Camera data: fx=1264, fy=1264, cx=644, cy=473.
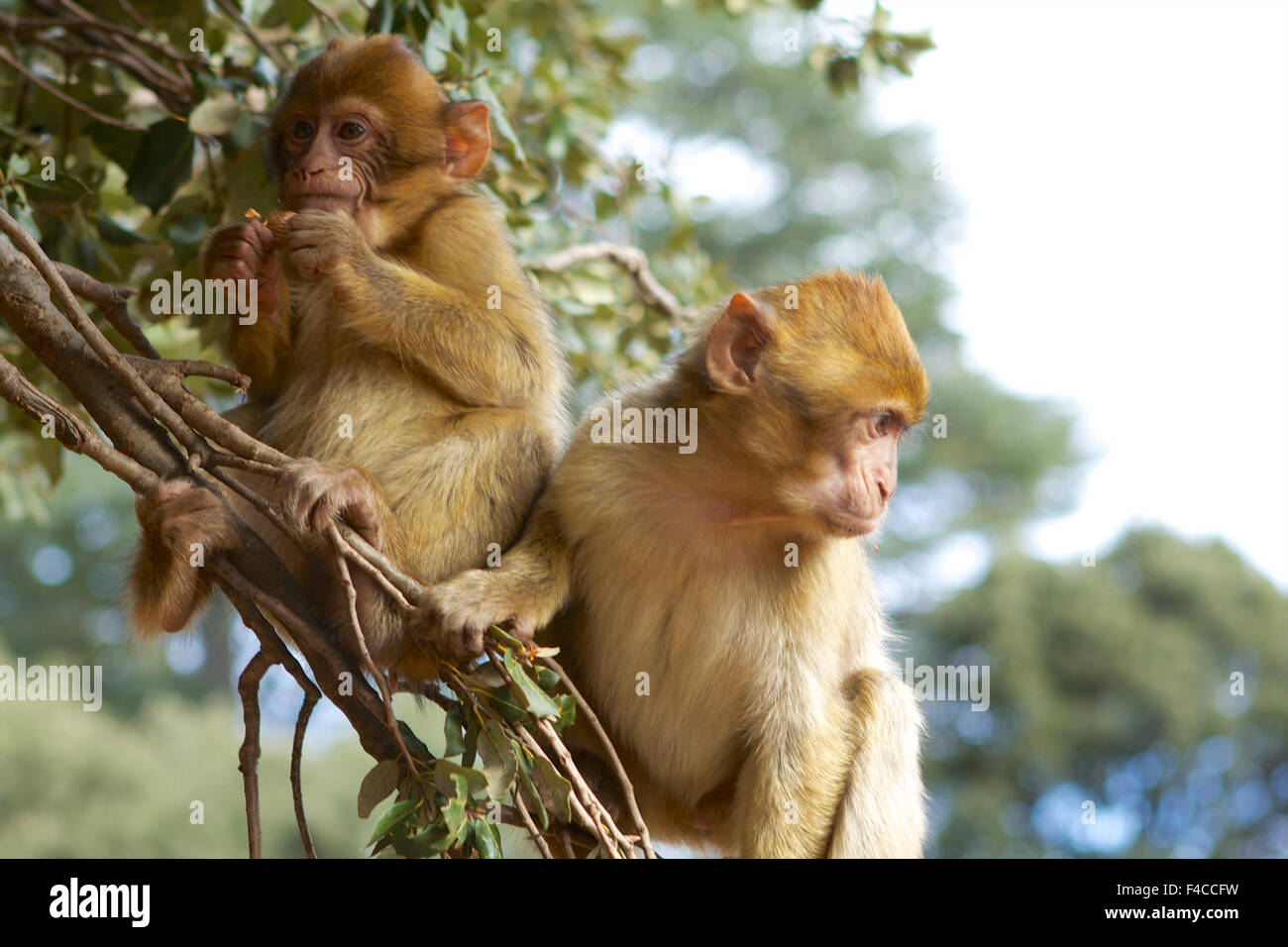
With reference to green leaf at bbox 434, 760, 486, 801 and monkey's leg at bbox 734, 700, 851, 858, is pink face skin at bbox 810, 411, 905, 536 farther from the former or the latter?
green leaf at bbox 434, 760, 486, 801

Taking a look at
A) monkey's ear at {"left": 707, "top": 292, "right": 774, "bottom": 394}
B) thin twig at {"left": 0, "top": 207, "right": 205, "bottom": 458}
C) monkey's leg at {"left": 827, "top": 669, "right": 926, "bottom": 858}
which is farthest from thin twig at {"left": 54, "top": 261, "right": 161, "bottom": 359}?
monkey's leg at {"left": 827, "top": 669, "right": 926, "bottom": 858}

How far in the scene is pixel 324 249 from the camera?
4.03m

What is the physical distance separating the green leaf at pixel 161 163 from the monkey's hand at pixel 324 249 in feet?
3.04

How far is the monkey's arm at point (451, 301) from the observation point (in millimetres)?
4062

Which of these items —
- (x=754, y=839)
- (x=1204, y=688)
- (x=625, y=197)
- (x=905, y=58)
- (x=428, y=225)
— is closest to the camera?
(x=754, y=839)

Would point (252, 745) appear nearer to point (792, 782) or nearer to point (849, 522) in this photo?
point (792, 782)

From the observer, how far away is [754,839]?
4.09 m

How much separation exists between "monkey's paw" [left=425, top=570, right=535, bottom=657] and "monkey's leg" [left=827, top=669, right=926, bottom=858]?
1.27m

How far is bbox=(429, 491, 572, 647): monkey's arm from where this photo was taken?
3.62 meters

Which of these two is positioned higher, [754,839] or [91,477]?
[91,477]

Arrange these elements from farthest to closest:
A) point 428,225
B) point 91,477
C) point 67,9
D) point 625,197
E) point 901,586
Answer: point 91,477 < point 901,586 < point 625,197 < point 67,9 < point 428,225

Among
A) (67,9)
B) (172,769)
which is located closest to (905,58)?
(67,9)
